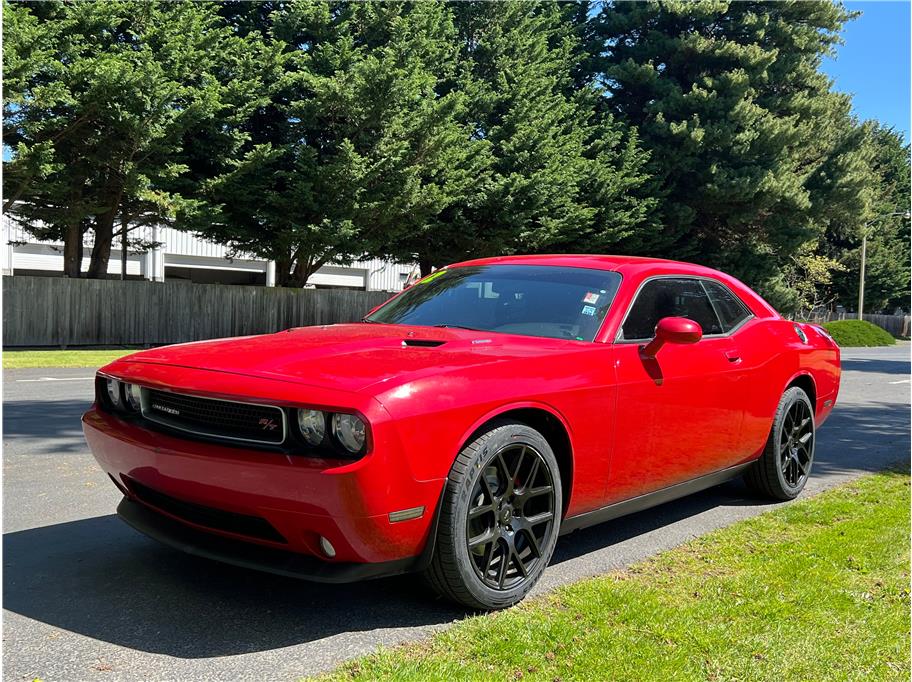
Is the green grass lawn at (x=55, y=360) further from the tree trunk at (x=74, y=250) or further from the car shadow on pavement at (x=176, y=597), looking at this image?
the car shadow on pavement at (x=176, y=597)

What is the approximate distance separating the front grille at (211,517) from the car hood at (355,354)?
0.57 meters

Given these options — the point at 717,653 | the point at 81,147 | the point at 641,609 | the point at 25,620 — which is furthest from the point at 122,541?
the point at 81,147

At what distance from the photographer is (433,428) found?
131 inches

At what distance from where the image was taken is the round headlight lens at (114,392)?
12.8ft

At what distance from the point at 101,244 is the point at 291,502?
24811mm

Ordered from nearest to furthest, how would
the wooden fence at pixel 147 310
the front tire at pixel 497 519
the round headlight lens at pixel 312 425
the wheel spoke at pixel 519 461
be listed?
the round headlight lens at pixel 312 425 → the front tire at pixel 497 519 → the wheel spoke at pixel 519 461 → the wooden fence at pixel 147 310

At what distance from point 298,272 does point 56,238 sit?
742 centimetres

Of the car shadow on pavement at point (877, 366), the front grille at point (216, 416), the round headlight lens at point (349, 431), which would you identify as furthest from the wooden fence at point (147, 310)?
the round headlight lens at point (349, 431)

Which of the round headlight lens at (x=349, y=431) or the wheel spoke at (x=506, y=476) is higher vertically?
the round headlight lens at (x=349, y=431)

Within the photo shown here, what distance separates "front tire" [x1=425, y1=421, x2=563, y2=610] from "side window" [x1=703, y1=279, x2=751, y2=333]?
2.15 metres

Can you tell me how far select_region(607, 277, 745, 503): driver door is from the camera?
4336 millimetres

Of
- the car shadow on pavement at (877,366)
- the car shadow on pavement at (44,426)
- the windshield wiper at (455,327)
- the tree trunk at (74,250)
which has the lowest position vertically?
the car shadow on pavement at (877,366)

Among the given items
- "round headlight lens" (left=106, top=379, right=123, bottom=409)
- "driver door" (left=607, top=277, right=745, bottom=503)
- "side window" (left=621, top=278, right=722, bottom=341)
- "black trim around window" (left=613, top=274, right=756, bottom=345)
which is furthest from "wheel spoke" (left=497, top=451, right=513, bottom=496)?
A: "round headlight lens" (left=106, top=379, right=123, bottom=409)

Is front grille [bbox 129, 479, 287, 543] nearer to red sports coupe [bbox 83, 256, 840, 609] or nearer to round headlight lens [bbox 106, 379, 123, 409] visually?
red sports coupe [bbox 83, 256, 840, 609]
